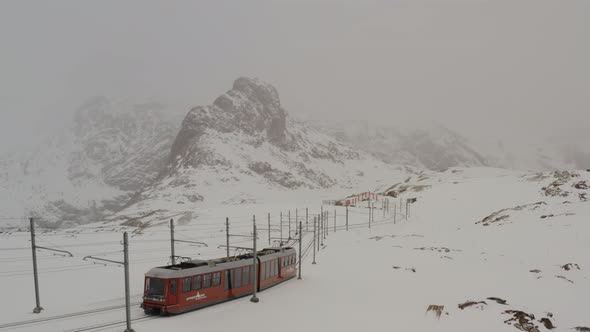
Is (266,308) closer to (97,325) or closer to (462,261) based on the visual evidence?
(97,325)

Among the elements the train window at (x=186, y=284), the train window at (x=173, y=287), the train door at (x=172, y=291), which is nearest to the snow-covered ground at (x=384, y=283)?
the train door at (x=172, y=291)

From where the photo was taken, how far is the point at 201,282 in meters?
25.2

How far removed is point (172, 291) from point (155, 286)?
3.72 ft

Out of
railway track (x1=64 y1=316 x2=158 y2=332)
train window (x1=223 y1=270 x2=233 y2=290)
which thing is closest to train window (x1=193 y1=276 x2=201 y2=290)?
train window (x1=223 y1=270 x2=233 y2=290)

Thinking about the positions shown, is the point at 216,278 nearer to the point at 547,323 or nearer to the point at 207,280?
the point at 207,280

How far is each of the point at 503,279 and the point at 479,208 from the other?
7083cm

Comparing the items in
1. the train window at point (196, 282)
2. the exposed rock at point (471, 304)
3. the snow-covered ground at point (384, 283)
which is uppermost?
the train window at point (196, 282)

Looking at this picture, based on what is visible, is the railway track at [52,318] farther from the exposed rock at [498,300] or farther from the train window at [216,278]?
the exposed rock at [498,300]

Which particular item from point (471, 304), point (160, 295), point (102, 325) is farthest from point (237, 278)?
point (471, 304)

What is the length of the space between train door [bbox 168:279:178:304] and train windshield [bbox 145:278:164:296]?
482 mm

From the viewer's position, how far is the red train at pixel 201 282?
23344mm

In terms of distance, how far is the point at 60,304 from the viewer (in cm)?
2780

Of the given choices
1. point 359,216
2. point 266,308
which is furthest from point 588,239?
point 359,216

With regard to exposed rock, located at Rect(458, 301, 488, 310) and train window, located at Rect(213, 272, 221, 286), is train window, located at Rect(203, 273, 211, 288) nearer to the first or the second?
train window, located at Rect(213, 272, 221, 286)
